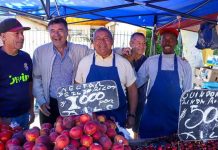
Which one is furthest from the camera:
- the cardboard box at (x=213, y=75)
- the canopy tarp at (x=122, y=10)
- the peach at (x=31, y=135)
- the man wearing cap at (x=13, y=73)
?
the cardboard box at (x=213, y=75)

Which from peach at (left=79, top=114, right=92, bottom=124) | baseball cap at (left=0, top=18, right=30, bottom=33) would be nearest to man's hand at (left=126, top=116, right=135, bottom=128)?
peach at (left=79, top=114, right=92, bottom=124)

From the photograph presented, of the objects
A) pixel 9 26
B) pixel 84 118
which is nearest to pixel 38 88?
pixel 9 26

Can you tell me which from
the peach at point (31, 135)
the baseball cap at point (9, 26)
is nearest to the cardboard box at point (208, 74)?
the baseball cap at point (9, 26)

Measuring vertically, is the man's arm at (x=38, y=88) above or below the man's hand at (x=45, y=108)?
above

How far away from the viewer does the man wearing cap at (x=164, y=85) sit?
2861mm

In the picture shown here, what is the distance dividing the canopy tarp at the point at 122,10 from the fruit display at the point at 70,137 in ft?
7.22

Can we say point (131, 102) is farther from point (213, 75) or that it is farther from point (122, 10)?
point (213, 75)

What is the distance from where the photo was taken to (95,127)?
165 centimetres

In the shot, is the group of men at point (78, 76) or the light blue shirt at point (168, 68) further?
the light blue shirt at point (168, 68)

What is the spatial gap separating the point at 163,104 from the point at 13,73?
1505mm

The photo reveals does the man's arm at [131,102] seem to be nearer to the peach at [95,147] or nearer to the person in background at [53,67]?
the person in background at [53,67]

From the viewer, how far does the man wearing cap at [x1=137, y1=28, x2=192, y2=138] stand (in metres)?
2.86

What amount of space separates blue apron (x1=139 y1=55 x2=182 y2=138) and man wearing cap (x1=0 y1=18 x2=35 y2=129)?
1272mm

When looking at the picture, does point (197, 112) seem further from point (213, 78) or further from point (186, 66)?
point (213, 78)
